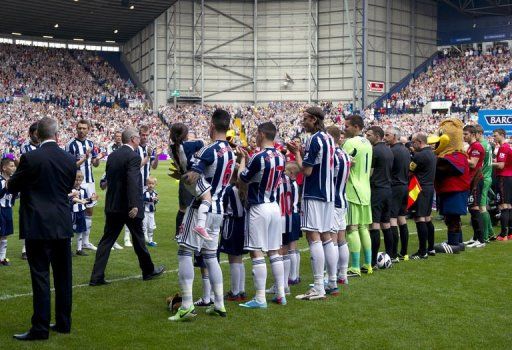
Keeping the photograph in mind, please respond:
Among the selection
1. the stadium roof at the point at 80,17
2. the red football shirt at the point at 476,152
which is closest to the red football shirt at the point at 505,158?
the red football shirt at the point at 476,152

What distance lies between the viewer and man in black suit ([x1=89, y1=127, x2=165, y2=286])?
31.8ft

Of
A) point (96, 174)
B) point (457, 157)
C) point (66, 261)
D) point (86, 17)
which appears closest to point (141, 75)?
point (86, 17)

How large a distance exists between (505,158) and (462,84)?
4187cm

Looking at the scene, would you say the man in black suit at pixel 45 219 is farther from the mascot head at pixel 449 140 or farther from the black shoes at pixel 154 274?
the mascot head at pixel 449 140

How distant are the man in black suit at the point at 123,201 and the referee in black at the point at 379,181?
11.7 ft

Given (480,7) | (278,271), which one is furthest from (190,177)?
(480,7)

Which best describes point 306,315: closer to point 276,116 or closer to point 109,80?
point 276,116

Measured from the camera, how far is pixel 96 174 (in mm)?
36469

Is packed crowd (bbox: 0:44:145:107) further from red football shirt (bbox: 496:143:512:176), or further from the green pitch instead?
the green pitch

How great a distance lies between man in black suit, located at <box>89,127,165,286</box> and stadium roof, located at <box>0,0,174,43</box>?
43.6m

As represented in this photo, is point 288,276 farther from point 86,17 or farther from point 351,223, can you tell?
point 86,17

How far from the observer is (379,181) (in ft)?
36.0

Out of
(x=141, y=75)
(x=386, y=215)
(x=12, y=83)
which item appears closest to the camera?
(x=386, y=215)

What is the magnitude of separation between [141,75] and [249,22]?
1051cm
